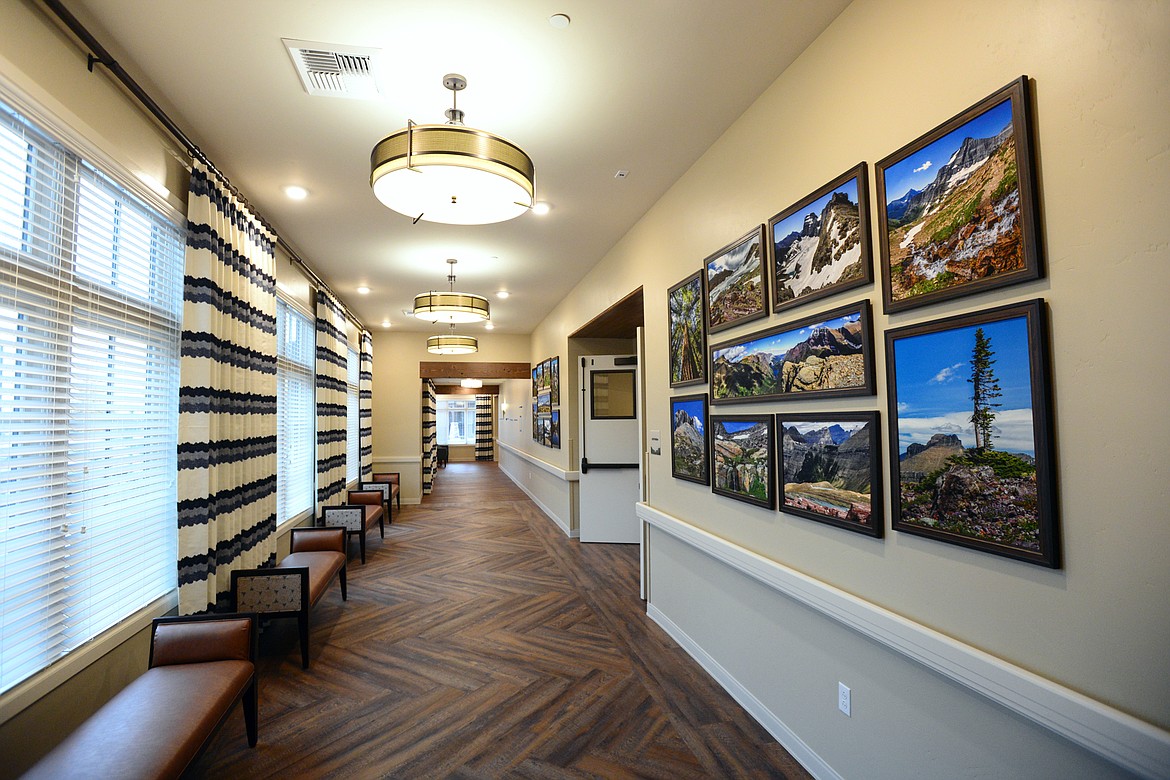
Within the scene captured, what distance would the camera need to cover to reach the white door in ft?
22.4

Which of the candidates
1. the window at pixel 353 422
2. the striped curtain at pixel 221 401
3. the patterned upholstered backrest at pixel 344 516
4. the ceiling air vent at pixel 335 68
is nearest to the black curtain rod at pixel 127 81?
the striped curtain at pixel 221 401

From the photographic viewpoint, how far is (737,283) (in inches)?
120

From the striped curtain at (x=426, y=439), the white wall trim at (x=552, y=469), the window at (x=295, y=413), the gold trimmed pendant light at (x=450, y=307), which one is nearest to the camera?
the window at (x=295, y=413)

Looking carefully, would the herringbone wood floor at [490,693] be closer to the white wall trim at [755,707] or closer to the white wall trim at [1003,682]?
the white wall trim at [755,707]

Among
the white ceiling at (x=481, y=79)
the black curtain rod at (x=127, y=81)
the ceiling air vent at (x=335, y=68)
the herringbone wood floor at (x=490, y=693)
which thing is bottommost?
the herringbone wood floor at (x=490, y=693)

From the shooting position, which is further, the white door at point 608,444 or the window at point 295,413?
the white door at point 608,444

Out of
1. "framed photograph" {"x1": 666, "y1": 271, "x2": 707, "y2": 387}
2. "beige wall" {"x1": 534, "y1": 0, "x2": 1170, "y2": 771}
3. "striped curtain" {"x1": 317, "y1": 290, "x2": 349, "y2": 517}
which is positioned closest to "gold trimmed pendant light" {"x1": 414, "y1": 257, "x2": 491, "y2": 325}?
"striped curtain" {"x1": 317, "y1": 290, "x2": 349, "y2": 517}

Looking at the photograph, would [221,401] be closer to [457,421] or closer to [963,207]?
[963,207]

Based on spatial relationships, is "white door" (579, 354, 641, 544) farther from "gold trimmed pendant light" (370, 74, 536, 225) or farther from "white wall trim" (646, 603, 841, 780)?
Result: "gold trimmed pendant light" (370, 74, 536, 225)

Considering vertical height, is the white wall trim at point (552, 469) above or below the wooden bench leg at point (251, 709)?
above

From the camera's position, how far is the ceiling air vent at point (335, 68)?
7.99ft

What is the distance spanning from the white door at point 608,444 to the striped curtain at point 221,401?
3.59m

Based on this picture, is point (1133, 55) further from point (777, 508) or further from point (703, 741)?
point (703, 741)

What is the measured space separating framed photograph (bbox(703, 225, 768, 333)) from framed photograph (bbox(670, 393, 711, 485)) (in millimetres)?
528
